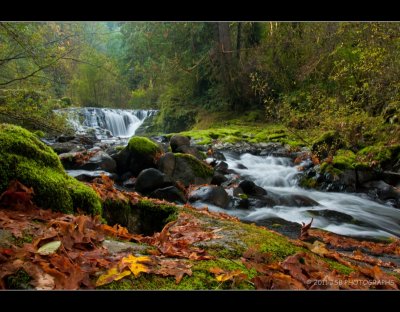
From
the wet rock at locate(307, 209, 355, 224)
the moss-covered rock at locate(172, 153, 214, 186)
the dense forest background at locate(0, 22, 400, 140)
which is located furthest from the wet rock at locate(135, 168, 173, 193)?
the wet rock at locate(307, 209, 355, 224)

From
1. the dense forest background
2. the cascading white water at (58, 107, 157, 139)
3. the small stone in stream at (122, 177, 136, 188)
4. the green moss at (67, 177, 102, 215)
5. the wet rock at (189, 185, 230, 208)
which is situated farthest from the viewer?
the small stone in stream at (122, 177, 136, 188)

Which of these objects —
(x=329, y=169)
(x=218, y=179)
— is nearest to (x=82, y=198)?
(x=218, y=179)

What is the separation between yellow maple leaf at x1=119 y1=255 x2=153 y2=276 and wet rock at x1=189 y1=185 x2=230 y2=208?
4.70 m

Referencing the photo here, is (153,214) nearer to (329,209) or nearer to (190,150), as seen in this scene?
(329,209)

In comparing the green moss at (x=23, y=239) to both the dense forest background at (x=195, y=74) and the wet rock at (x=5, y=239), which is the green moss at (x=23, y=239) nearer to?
the wet rock at (x=5, y=239)

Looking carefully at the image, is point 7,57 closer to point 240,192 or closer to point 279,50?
point 240,192

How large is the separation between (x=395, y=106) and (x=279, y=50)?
4.15 m

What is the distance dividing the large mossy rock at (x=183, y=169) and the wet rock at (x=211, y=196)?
91cm

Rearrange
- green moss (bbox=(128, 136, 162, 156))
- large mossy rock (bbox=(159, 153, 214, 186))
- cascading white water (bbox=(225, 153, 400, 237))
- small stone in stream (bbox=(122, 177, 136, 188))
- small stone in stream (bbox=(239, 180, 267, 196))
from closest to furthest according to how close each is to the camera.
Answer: cascading white water (bbox=(225, 153, 400, 237))
small stone in stream (bbox=(122, 177, 136, 188))
large mossy rock (bbox=(159, 153, 214, 186))
small stone in stream (bbox=(239, 180, 267, 196))
green moss (bbox=(128, 136, 162, 156))

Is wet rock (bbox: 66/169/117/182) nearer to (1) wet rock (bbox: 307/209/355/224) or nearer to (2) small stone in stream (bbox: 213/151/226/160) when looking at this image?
(2) small stone in stream (bbox: 213/151/226/160)

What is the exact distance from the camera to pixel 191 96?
10039 mm

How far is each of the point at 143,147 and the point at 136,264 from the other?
21.2 ft

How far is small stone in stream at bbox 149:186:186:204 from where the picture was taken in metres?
6.36
